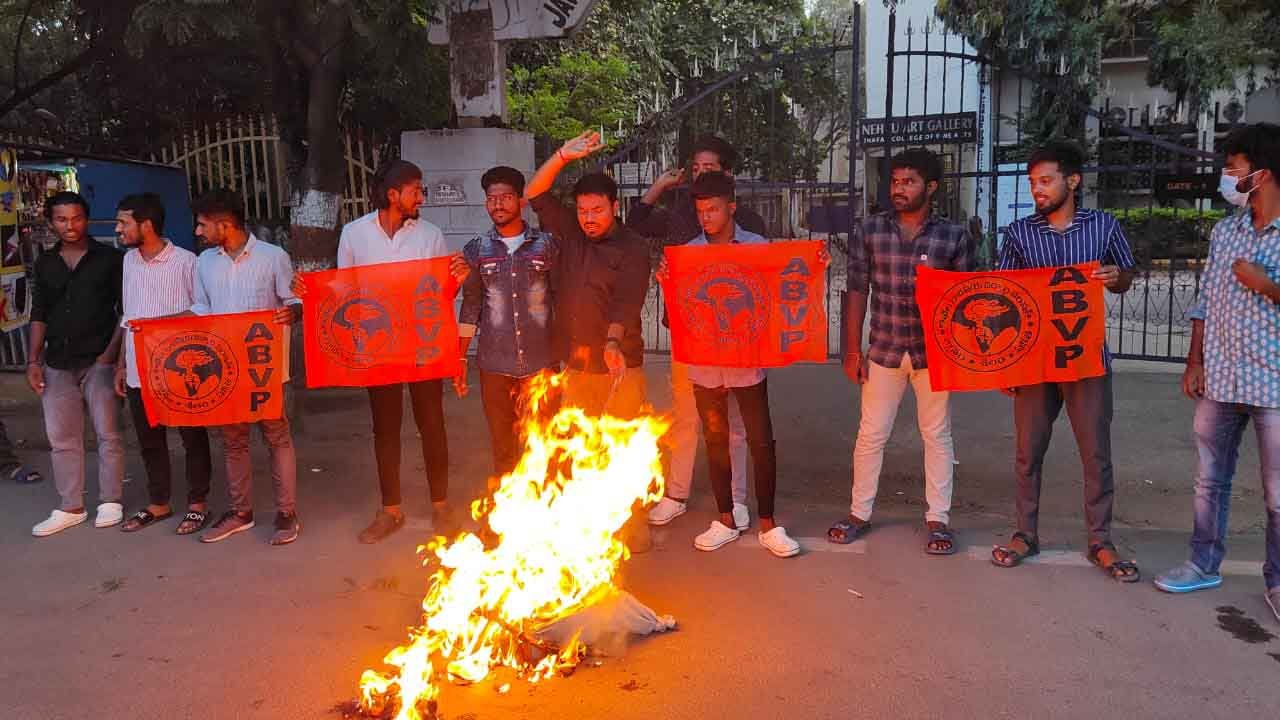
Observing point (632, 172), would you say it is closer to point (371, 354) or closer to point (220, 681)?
point (371, 354)

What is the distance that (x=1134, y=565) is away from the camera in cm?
455

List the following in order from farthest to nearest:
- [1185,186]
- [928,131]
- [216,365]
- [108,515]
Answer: [928,131], [1185,186], [108,515], [216,365]

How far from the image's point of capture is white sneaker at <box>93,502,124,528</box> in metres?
5.60

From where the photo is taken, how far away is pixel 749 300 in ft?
16.4

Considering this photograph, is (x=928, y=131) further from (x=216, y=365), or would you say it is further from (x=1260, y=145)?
A: (x=216, y=365)

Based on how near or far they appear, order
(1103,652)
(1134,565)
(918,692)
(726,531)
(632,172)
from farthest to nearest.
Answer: (632,172) → (726,531) → (1134,565) → (1103,652) → (918,692)

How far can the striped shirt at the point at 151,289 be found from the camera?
537 cm

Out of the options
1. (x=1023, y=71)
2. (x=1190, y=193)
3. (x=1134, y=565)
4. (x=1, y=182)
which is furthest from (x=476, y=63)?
(x=1134, y=565)

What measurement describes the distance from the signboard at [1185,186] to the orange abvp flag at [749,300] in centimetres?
399

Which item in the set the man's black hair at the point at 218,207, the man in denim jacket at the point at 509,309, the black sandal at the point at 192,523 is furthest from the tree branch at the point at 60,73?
the man in denim jacket at the point at 509,309

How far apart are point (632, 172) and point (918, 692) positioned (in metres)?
5.65

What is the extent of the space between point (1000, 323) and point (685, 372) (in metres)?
1.56

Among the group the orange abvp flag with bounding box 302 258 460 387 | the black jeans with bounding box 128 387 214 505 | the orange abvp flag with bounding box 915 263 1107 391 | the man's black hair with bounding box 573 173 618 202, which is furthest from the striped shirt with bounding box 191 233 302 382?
the orange abvp flag with bounding box 915 263 1107 391

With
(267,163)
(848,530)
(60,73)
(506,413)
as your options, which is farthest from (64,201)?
(60,73)
